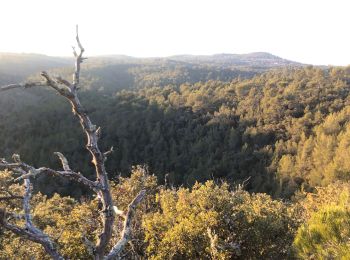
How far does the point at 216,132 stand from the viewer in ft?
281

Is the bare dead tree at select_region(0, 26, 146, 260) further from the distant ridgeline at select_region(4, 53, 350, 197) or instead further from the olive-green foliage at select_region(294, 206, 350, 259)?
the distant ridgeline at select_region(4, 53, 350, 197)

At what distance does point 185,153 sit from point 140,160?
9711 mm

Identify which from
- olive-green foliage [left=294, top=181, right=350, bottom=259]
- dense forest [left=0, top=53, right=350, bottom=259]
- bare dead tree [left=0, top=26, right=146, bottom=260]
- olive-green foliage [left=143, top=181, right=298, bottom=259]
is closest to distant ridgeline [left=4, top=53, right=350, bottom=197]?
dense forest [left=0, top=53, right=350, bottom=259]

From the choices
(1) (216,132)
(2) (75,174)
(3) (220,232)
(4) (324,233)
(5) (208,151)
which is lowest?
(5) (208,151)

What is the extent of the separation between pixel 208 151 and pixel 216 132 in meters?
4.93

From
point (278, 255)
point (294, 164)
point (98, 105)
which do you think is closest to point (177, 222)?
point (278, 255)

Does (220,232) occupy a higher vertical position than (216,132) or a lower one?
higher

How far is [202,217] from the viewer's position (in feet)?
44.3

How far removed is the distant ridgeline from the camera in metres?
66.2

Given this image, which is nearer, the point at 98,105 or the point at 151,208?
the point at 151,208

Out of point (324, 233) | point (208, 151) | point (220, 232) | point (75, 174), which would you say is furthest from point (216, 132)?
point (75, 174)

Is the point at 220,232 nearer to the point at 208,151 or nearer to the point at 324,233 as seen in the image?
the point at 324,233

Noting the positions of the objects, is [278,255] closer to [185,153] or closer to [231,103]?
[185,153]

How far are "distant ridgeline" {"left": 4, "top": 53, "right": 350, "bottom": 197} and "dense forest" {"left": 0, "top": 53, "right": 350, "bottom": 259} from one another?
238mm
